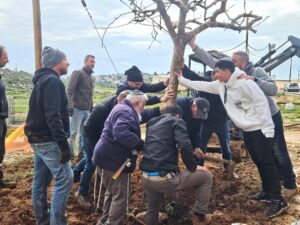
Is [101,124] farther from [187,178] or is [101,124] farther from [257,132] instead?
[257,132]

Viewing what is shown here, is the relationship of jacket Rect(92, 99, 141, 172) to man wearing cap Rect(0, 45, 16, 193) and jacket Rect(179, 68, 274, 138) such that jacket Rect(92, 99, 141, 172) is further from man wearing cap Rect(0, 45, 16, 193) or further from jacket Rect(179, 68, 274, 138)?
man wearing cap Rect(0, 45, 16, 193)

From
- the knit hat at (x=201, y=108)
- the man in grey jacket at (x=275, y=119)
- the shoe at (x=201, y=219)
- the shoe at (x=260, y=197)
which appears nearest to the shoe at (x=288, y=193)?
the man in grey jacket at (x=275, y=119)

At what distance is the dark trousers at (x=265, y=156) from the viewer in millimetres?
5055

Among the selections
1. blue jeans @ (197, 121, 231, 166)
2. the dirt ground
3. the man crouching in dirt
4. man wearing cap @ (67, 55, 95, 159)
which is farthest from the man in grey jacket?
man wearing cap @ (67, 55, 95, 159)

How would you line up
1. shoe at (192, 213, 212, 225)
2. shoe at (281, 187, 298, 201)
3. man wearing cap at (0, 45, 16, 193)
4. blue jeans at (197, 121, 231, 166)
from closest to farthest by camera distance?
shoe at (192, 213, 212, 225) → man wearing cap at (0, 45, 16, 193) → shoe at (281, 187, 298, 201) → blue jeans at (197, 121, 231, 166)

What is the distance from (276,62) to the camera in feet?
33.2

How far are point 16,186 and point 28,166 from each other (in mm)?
1239

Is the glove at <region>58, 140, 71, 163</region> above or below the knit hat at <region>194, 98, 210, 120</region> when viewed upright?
below

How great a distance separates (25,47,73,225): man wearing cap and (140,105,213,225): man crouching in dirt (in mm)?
884

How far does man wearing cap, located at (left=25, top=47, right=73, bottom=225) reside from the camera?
3955 mm

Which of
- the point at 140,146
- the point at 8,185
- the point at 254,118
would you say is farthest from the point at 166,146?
the point at 8,185

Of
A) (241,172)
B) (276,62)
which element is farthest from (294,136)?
(241,172)

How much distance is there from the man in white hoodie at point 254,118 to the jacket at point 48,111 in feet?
7.02

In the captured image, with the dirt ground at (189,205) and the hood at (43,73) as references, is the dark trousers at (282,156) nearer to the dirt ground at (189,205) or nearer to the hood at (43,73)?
the dirt ground at (189,205)
